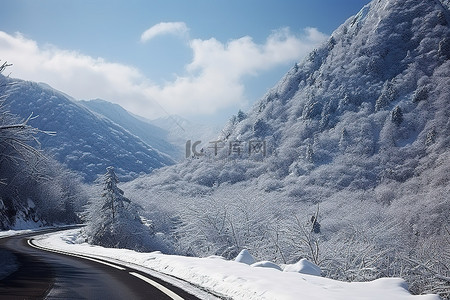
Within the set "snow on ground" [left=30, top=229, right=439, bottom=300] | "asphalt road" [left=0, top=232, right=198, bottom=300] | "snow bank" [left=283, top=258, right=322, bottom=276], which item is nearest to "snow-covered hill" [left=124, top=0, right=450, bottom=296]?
"asphalt road" [left=0, top=232, right=198, bottom=300]

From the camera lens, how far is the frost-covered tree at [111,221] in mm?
40062

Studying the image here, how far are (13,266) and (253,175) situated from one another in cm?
16410

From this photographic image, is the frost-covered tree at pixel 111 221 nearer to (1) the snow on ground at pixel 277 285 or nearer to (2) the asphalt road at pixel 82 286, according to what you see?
(2) the asphalt road at pixel 82 286

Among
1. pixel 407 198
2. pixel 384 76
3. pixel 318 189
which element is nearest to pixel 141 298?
pixel 407 198

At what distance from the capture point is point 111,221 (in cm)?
4047

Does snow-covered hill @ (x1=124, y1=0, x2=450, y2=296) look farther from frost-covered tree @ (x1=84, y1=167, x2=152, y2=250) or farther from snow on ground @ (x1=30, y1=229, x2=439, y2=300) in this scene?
snow on ground @ (x1=30, y1=229, x2=439, y2=300)

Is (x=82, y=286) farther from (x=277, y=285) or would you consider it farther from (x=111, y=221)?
(x=111, y=221)

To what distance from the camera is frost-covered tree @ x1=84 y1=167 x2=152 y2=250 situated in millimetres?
40062

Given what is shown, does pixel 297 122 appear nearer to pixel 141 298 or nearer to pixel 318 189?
pixel 318 189

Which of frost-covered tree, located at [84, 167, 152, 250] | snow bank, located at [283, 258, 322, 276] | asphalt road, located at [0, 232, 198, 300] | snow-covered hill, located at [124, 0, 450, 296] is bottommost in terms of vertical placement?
frost-covered tree, located at [84, 167, 152, 250]

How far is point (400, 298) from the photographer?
508 cm

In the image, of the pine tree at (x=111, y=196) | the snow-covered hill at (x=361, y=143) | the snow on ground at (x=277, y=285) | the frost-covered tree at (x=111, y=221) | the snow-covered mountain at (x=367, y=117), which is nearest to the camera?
the snow on ground at (x=277, y=285)

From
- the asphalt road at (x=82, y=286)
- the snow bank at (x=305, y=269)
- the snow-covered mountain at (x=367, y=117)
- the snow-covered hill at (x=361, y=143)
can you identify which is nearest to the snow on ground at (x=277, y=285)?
the snow bank at (x=305, y=269)

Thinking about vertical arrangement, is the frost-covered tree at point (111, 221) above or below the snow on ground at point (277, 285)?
below
